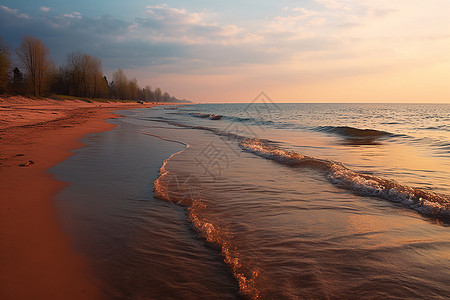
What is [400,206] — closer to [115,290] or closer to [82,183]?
[115,290]

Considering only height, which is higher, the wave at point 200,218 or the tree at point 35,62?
the tree at point 35,62

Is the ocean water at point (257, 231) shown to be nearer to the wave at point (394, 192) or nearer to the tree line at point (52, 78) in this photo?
the wave at point (394, 192)

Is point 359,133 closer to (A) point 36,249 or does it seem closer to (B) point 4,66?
(A) point 36,249

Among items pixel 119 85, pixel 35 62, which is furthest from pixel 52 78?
pixel 119 85

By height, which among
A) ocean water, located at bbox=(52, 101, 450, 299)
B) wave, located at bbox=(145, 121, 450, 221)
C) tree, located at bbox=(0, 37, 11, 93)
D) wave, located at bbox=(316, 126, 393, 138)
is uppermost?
tree, located at bbox=(0, 37, 11, 93)

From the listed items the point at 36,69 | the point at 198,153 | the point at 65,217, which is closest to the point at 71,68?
the point at 36,69

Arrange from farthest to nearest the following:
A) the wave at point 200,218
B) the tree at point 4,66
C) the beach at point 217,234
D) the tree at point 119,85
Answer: the tree at point 119,85 → the tree at point 4,66 → the wave at point 200,218 → the beach at point 217,234

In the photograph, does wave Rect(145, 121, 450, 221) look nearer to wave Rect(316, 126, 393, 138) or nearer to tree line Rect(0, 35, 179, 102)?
wave Rect(316, 126, 393, 138)

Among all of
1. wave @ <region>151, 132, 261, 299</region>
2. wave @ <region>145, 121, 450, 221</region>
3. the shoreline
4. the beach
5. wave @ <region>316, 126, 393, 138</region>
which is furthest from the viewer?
wave @ <region>316, 126, 393, 138</region>

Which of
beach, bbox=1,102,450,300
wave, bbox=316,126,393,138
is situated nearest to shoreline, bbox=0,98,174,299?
beach, bbox=1,102,450,300

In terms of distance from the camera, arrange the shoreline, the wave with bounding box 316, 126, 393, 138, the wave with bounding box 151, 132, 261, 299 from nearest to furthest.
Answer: the shoreline, the wave with bounding box 151, 132, 261, 299, the wave with bounding box 316, 126, 393, 138

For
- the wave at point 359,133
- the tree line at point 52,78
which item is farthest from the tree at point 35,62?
the wave at point 359,133

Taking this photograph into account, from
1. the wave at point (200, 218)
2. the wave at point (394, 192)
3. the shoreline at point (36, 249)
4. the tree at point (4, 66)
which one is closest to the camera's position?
the shoreline at point (36, 249)

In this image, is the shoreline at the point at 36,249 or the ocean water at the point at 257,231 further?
the ocean water at the point at 257,231
